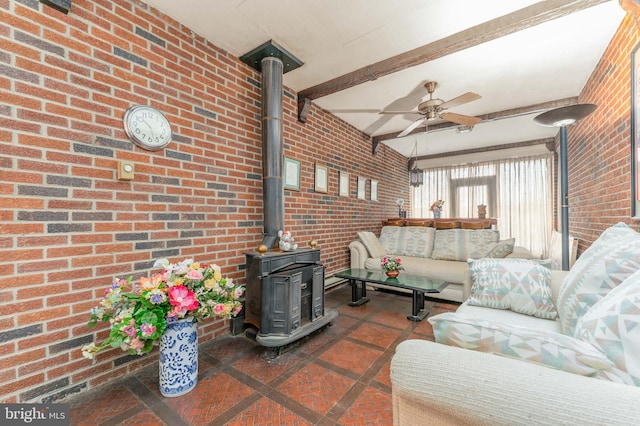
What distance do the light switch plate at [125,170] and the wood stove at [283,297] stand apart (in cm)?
103

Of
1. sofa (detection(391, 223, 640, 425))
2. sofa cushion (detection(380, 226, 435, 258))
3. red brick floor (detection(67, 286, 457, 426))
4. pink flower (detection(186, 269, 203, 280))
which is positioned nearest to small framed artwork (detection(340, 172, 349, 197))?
sofa cushion (detection(380, 226, 435, 258))

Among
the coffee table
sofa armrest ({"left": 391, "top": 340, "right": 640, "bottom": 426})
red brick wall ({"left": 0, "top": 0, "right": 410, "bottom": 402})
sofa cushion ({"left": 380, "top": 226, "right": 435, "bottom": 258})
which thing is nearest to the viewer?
sofa armrest ({"left": 391, "top": 340, "right": 640, "bottom": 426})

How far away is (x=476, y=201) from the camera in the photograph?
5.86 m

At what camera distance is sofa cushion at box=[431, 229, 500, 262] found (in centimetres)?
359

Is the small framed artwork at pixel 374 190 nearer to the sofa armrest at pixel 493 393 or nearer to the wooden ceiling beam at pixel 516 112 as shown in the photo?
the wooden ceiling beam at pixel 516 112

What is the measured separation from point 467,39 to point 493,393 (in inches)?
93.1

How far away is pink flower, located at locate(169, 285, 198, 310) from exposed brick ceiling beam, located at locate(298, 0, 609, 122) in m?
2.40

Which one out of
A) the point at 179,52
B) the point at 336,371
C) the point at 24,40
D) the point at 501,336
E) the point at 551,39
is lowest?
the point at 336,371

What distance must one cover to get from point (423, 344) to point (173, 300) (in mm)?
1329

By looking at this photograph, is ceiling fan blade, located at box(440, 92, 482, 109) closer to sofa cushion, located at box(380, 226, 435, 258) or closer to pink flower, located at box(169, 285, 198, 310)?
sofa cushion, located at box(380, 226, 435, 258)

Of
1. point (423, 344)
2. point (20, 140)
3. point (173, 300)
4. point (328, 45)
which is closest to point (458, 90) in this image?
point (328, 45)

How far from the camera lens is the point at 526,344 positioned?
2.50 feet

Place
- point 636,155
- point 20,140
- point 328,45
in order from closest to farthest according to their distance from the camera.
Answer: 1. point 20,140
2. point 636,155
3. point 328,45

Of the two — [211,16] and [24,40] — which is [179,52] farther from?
[24,40]
